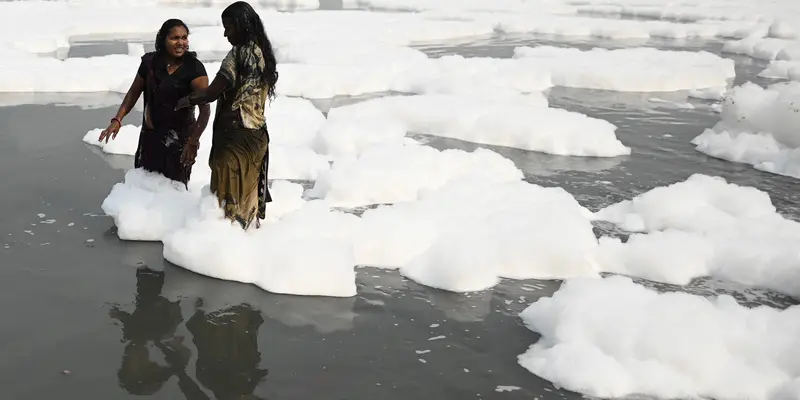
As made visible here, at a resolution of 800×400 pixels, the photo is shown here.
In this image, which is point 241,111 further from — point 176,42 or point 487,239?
point 487,239

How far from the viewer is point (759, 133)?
29.2 feet

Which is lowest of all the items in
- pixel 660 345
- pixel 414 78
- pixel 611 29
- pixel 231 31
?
pixel 660 345

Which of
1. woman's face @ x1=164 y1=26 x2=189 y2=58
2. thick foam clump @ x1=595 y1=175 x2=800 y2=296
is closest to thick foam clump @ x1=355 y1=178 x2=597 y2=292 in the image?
thick foam clump @ x1=595 y1=175 x2=800 y2=296

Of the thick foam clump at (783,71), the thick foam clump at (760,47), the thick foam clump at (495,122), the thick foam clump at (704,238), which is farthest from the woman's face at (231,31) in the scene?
the thick foam clump at (760,47)

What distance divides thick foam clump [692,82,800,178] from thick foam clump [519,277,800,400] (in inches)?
182

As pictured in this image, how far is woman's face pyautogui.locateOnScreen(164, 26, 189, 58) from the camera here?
191 inches

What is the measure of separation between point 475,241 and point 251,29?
2.11 meters

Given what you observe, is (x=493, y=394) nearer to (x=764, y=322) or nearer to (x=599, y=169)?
(x=764, y=322)

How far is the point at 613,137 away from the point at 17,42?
13.6 m

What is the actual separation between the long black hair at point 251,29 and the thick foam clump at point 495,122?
434 centimetres

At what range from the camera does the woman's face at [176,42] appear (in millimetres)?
4845

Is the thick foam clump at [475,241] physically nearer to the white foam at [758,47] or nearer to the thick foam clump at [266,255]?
the thick foam clump at [266,255]

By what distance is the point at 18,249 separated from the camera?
16.0 ft

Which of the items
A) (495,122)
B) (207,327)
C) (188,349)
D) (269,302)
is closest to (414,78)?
(495,122)
